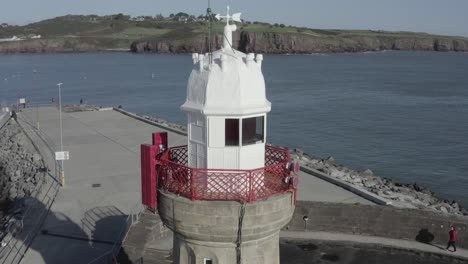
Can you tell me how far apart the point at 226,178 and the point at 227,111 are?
2.82 feet

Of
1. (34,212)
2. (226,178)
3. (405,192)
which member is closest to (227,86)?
(226,178)

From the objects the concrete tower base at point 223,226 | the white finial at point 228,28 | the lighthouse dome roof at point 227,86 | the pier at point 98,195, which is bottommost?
the pier at point 98,195

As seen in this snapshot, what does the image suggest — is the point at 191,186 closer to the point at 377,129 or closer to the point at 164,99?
the point at 377,129

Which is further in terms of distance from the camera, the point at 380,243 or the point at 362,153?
the point at 362,153

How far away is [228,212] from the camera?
20.8 ft

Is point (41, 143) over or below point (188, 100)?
below

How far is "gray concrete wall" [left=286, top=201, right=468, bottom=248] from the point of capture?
14.8m

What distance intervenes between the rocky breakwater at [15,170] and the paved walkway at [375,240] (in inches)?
412

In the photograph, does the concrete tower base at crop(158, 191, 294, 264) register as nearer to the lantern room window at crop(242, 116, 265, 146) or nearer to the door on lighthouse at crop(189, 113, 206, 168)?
the door on lighthouse at crop(189, 113, 206, 168)

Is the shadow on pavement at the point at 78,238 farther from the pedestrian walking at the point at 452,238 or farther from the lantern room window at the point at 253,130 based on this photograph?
the pedestrian walking at the point at 452,238

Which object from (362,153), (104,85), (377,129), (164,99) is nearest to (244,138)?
(362,153)

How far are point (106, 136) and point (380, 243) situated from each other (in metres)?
22.6

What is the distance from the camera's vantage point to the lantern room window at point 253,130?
6.64 m

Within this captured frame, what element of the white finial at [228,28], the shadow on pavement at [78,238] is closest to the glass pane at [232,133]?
the white finial at [228,28]
